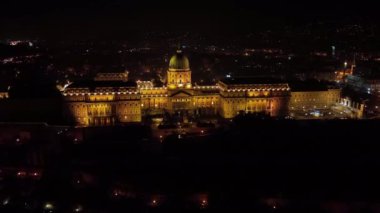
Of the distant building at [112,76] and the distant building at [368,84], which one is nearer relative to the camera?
the distant building at [368,84]

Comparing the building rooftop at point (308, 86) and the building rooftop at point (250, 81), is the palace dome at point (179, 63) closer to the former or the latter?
the building rooftop at point (250, 81)

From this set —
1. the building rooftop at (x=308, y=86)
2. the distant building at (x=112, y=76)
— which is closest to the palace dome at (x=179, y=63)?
the distant building at (x=112, y=76)

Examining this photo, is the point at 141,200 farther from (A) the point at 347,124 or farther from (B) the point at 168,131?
(A) the point at 347,124

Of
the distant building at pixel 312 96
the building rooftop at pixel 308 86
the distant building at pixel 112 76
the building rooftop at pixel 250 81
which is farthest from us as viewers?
the distant building at pixel 112 76

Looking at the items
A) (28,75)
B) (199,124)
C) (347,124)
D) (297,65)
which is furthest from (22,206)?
(297,65)

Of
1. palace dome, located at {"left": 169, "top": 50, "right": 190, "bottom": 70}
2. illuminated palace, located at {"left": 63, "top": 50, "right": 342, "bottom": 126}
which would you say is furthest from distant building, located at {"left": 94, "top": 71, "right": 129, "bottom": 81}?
palace dome, located at {"left": 169, "top": 50, "right": 190, "bottom": 70}
